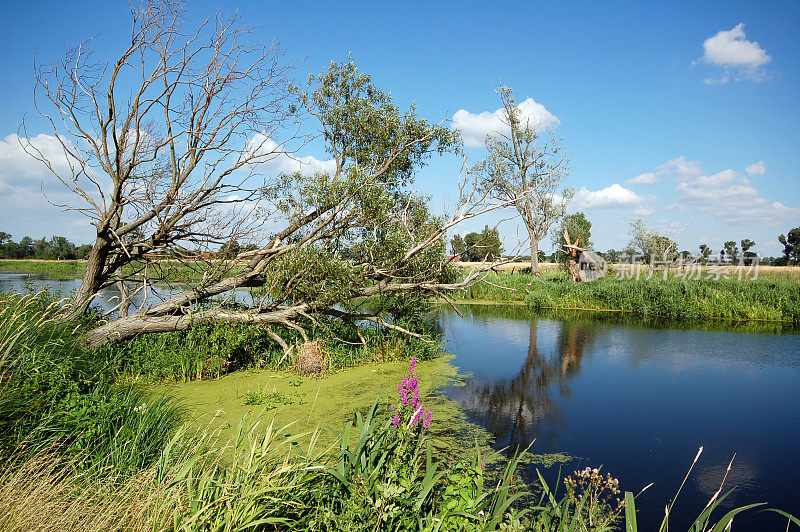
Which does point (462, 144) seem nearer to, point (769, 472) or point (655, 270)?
point (769, 472)

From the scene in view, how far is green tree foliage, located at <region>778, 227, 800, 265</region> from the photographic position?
48.4 metres

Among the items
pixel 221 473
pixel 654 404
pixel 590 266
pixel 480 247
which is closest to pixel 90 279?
pixel 221 473

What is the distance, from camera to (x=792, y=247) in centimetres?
5003

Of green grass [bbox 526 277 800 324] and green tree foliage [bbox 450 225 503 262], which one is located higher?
green tree foliage [bbox 450 225 503 262]

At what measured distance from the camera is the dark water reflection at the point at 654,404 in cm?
512

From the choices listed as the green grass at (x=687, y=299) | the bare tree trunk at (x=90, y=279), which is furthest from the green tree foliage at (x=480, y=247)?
the green grass at (x=687, y=299)

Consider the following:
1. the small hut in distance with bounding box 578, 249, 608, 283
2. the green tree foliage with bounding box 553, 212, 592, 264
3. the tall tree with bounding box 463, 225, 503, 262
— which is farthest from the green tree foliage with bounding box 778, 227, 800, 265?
the tall tree with bounding box 463, 225, 503, 262

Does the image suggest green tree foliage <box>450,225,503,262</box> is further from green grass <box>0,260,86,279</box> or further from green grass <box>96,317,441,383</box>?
green grass <box>0,260,86,279</box>

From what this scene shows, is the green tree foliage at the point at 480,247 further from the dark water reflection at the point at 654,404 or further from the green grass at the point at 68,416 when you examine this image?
the green grass at the point at 68,416

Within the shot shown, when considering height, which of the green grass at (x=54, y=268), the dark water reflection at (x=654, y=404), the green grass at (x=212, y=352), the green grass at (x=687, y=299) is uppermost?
the green grass at (x=54, y=268)

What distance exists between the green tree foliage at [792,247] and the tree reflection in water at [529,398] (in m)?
52.2

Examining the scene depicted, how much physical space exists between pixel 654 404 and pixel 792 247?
Answer: 190 ft

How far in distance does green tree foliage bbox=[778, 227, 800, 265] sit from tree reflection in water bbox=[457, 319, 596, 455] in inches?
2054

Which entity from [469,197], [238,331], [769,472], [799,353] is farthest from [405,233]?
[799,353]
